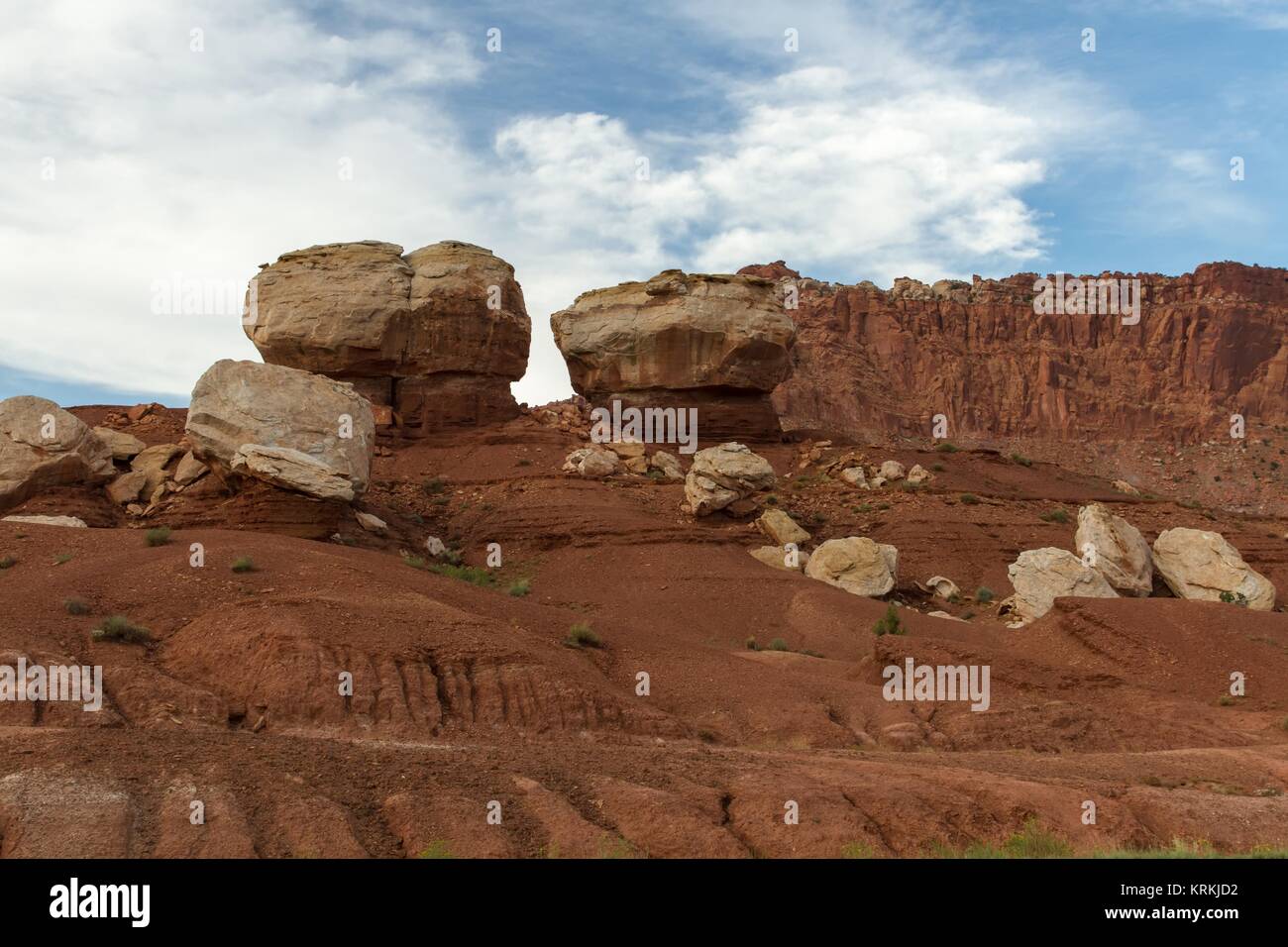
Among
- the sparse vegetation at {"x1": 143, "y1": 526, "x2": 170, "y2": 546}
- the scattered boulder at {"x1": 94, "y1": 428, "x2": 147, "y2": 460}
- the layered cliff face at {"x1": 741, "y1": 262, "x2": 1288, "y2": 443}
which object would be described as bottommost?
the sparse vegetation at {"x1": 143, "y1": 526, "x2": 170, "y2": 546}

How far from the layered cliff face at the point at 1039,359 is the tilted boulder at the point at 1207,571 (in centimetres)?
5662

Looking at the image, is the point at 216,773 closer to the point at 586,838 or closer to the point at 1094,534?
the point at 586,838

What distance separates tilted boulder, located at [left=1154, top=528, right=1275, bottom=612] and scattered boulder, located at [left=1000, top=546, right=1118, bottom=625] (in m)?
3.01

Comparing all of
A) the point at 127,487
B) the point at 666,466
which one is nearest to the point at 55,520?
the point at 127,487

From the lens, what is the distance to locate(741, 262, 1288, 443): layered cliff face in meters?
92.3

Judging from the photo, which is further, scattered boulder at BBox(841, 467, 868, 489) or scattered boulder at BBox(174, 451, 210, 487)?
scattered boulder at BBox(841, 467, 868, 489)

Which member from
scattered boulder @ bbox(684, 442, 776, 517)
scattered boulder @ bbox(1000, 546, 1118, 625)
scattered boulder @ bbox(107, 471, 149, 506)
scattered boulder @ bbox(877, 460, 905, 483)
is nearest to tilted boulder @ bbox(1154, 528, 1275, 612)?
scattered boulder @ bbox(1000, 546, 1118, 625)

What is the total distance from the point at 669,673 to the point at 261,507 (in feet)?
36.9

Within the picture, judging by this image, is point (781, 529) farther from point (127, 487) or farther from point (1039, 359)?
point (1039, 359)

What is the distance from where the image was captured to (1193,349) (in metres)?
98.7

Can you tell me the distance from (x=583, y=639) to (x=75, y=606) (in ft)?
26.2

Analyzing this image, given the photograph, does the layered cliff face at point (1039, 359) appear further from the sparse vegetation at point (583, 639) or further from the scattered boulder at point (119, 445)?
the sparse vegetation at point (583, 639)

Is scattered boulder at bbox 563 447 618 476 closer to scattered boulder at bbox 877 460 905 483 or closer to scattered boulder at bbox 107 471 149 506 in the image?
scattered boulder at bbox 877 460 905 483

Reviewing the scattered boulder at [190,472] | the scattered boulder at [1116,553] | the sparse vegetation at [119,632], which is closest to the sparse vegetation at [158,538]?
the sparse vegetation at [119,632]
